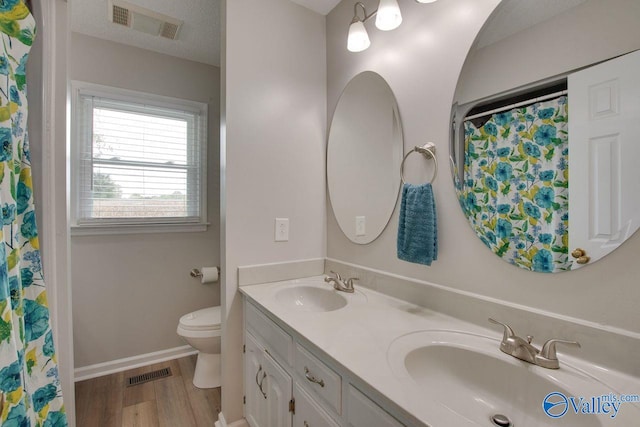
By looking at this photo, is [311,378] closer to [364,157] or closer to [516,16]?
[364,157]

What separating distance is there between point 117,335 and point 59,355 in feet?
4.23

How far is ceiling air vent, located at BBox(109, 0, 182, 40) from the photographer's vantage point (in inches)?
72.2

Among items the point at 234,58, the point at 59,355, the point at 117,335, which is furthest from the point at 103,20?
the point at 117,335

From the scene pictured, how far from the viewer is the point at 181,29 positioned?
6.83 feet

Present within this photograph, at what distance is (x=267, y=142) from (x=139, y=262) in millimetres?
1539

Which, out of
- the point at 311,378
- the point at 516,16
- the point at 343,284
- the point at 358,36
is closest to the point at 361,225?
the point at 343,284

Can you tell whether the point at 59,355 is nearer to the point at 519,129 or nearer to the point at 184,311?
the point at 184,311

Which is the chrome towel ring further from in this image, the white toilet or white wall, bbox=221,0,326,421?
the white toilet

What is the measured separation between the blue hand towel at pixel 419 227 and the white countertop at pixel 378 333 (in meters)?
0.23

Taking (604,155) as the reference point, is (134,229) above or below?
below

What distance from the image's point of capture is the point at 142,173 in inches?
91.4

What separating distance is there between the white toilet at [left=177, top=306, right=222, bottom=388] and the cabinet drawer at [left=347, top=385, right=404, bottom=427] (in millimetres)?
1381

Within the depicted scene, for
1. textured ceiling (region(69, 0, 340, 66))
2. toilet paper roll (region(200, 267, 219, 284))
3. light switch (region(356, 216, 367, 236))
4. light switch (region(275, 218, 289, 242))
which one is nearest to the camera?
light switch (region(356, 216, 367, 236))

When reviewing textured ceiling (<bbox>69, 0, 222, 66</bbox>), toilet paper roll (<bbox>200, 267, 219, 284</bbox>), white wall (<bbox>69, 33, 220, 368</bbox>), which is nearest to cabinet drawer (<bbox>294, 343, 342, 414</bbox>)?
toilet paper roll (<bbox>200, 267, 219, 284</bbox>)
